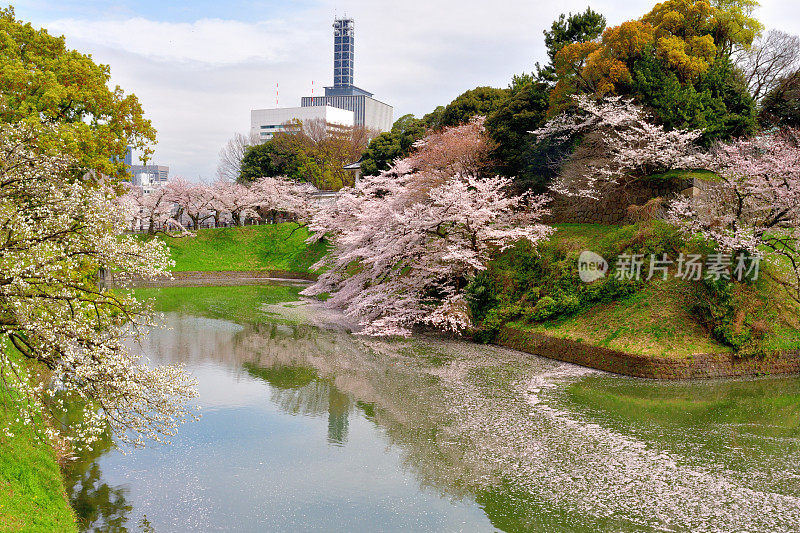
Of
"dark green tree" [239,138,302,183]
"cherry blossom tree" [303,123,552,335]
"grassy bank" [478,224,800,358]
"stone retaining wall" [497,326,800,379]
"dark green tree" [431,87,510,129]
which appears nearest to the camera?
"stone retaining wall" [497,326,800,379]

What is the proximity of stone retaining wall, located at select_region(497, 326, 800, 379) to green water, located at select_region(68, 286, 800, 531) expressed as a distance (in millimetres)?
479

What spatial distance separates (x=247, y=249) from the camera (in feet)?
153

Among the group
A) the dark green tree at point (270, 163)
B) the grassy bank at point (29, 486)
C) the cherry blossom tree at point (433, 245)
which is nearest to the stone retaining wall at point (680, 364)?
the cherry blossom tree at point (433, 245)

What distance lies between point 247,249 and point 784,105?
1460 inches

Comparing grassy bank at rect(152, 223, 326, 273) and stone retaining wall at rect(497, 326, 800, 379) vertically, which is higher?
grassy bank at rect(152, 223, 326, 273)

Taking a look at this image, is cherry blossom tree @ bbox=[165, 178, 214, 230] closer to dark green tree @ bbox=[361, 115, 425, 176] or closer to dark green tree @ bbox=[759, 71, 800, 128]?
dark green tree @ bbox=[361, 115, 425, 176]

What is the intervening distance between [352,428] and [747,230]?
13169 millimetres

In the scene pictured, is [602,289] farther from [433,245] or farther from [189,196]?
[189,196]

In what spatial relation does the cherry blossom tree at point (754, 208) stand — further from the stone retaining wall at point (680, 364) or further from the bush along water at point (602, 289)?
the stone retaining wall at point (680, 364)
